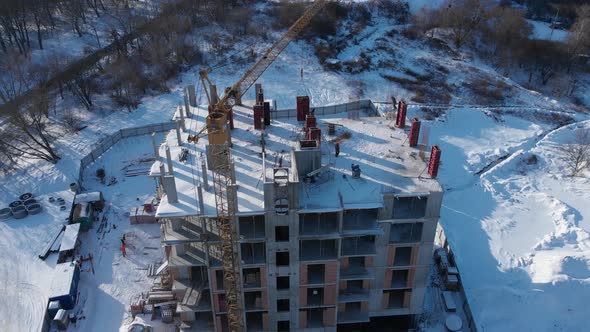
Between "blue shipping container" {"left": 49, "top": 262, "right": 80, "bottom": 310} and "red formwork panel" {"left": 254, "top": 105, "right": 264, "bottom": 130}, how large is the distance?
22518mm

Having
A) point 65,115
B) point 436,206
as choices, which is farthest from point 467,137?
point 65,115

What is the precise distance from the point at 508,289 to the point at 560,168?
28.7m

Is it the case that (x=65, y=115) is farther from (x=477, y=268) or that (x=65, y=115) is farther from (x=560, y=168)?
(x=560, y=168)

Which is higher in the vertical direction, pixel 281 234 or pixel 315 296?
pixel 281 234

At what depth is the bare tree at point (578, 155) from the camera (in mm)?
63812

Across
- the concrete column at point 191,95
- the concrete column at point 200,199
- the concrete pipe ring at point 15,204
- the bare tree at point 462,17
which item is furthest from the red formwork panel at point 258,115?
the bare tree at point 462,17

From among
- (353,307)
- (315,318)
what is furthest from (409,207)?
(315,318)

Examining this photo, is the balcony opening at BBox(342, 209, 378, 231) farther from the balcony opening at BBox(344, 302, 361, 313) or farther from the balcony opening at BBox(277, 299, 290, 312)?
the balcony opening at BBox(344, 302, 361, 313)

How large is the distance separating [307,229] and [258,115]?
12.7 metres

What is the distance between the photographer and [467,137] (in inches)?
2847

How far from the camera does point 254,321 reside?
39.0 metres

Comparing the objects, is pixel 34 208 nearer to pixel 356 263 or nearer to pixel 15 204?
pixel 15 204

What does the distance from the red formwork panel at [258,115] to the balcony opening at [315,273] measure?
13837 mm

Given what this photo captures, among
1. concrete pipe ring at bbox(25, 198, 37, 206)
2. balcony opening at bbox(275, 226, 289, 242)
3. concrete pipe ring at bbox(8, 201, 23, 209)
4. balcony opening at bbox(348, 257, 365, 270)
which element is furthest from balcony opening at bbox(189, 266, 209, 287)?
concrete pipe ring at bbox(8, 201, 23, 209)
